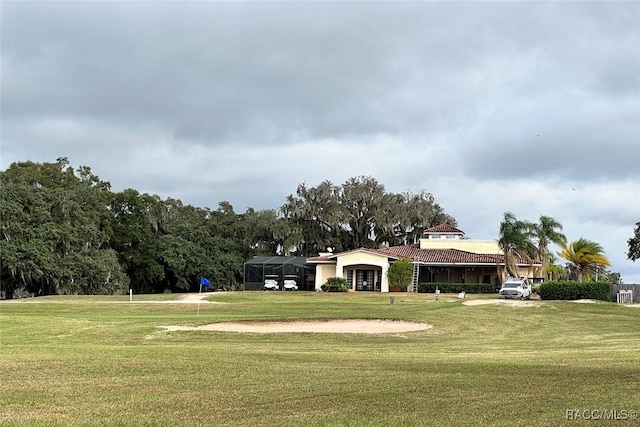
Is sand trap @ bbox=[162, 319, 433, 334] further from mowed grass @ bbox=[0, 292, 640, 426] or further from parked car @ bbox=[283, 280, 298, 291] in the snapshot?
parked car @ bbox=[283, 280, 298, 291]

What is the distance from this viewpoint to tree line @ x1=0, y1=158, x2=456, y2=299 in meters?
61.6

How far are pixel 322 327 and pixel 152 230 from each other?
53485mm

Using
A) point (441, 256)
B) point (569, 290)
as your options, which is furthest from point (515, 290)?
point (441, 256)

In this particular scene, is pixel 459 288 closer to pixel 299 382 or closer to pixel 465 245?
pixel 465 245

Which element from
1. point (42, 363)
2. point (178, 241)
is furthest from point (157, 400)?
point (178, 241)

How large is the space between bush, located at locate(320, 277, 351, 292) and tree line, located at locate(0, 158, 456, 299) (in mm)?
17622

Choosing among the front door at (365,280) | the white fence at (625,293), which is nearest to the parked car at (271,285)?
the front door at (365,280)

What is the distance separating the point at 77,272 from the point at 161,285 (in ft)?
54.4

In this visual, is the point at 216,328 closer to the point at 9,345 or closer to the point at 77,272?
the point at 9,345

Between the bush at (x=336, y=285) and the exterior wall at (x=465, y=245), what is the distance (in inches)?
465

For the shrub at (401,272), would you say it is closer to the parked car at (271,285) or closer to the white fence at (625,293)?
the parked car at (271,285)

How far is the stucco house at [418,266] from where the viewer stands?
6178 cm

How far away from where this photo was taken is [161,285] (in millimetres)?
79375

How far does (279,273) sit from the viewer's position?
68.7 meters
